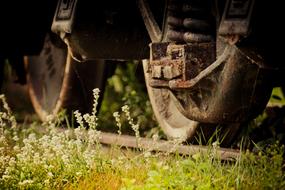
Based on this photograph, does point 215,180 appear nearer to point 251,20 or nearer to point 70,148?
point 251,20

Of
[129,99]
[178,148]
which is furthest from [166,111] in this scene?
[129,99]

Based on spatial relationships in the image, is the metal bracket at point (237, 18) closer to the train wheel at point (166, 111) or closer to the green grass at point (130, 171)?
the green grass at point (130, 171)

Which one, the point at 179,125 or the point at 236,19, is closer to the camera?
the point at 236,19

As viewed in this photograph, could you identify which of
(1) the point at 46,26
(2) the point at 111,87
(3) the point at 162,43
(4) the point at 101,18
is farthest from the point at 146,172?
(2) the point at 111,87

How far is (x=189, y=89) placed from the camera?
386cm

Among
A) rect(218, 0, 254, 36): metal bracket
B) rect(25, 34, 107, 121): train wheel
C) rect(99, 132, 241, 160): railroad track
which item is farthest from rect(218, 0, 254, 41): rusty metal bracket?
rect(25, 34, 107, 121): train wheel

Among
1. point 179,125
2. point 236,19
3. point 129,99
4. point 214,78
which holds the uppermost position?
point 236,19

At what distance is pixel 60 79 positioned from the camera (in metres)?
6.73

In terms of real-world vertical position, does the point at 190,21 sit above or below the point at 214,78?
above

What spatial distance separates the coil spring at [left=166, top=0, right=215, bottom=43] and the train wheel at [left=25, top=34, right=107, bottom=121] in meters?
2.19

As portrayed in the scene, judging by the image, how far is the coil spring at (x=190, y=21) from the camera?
386 cm

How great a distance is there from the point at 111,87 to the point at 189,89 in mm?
5282

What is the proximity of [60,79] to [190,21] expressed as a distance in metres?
3.05

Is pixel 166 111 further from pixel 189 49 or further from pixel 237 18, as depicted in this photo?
pixel 237 18
